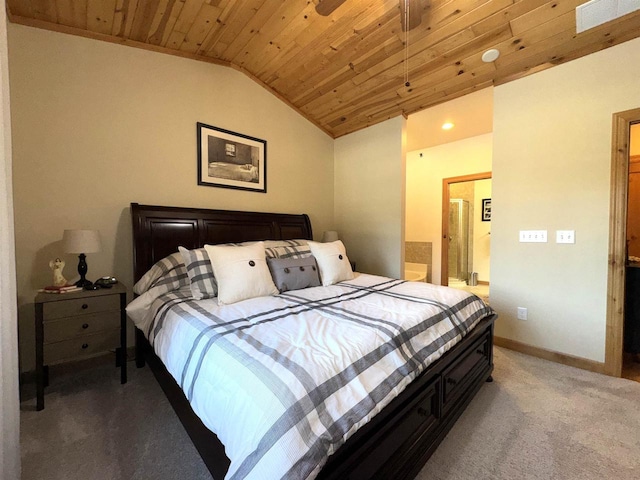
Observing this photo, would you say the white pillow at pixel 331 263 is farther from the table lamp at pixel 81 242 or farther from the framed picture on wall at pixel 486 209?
the framed picture on wall at pixel 486 209

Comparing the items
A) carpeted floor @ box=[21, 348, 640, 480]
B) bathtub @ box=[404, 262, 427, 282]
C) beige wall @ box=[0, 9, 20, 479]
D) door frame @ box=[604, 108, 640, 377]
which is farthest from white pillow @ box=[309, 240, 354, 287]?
bathtub @ box=[404, 262, 427, 282]

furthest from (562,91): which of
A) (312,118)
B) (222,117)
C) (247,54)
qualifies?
(222,117)

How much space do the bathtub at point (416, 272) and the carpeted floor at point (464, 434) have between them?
262 cm

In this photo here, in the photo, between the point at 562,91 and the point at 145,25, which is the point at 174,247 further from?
the point at 562,91

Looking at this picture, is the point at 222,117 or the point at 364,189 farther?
the point at 364,189

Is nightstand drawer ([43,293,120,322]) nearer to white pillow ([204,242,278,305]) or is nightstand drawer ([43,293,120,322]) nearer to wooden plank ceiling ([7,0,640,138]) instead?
white pillow ([204,242,278,305])

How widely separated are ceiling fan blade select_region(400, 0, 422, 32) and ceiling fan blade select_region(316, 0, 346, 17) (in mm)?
474

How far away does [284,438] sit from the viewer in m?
0.79

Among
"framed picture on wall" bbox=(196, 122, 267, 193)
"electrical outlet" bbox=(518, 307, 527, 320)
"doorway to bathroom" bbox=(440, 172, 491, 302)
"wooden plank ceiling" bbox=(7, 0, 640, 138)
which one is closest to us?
"wooden plank ceiling" bbox=(7, 0, 640, 138)

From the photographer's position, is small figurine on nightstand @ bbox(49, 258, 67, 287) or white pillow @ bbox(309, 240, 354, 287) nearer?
small figurine on nightstand @ bbox(49, 258, 67, 287)

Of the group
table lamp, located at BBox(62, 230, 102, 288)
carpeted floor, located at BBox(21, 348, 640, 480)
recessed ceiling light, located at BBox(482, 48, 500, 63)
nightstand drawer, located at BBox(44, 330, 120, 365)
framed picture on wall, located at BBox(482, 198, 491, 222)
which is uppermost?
recessed ceiling light, located at BBox(482, 48, 500, 63)

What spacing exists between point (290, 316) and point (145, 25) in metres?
2.69

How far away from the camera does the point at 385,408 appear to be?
109 cm

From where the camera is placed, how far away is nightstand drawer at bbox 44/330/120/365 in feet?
5.93
